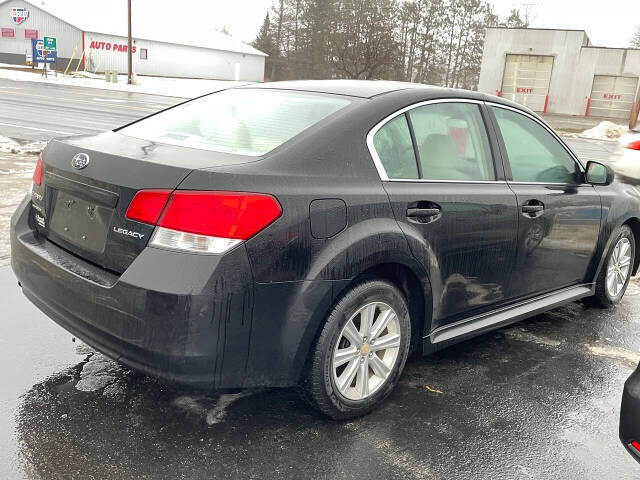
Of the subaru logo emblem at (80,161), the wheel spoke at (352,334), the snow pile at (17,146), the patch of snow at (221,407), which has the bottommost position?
the snow pile at (17,146)

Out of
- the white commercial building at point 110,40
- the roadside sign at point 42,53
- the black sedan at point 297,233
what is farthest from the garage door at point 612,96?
the black sedan at point 297,233

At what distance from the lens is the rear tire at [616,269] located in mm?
4719

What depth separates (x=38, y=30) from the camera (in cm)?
5406

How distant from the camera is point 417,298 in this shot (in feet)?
10.7

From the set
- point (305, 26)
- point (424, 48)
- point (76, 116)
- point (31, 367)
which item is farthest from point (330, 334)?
point (305, 26)

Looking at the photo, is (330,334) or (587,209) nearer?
(330,334)

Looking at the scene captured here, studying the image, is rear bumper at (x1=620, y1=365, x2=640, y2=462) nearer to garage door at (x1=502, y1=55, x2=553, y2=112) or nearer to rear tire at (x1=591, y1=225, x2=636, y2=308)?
rear tire at (x1=591, y1=225, x2=636, y2=308)

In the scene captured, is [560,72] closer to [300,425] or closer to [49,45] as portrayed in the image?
[49,45]

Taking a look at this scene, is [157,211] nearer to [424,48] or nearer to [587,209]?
[587,209]

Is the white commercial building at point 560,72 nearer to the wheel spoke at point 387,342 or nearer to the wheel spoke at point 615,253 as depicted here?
the wheel spoke at point 615,253

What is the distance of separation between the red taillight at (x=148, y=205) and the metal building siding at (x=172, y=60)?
183 ft

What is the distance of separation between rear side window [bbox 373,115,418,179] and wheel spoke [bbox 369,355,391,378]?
0.90 metres

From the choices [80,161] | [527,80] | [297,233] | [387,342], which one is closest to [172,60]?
[527,80]

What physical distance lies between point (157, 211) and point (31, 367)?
144 centimetres
